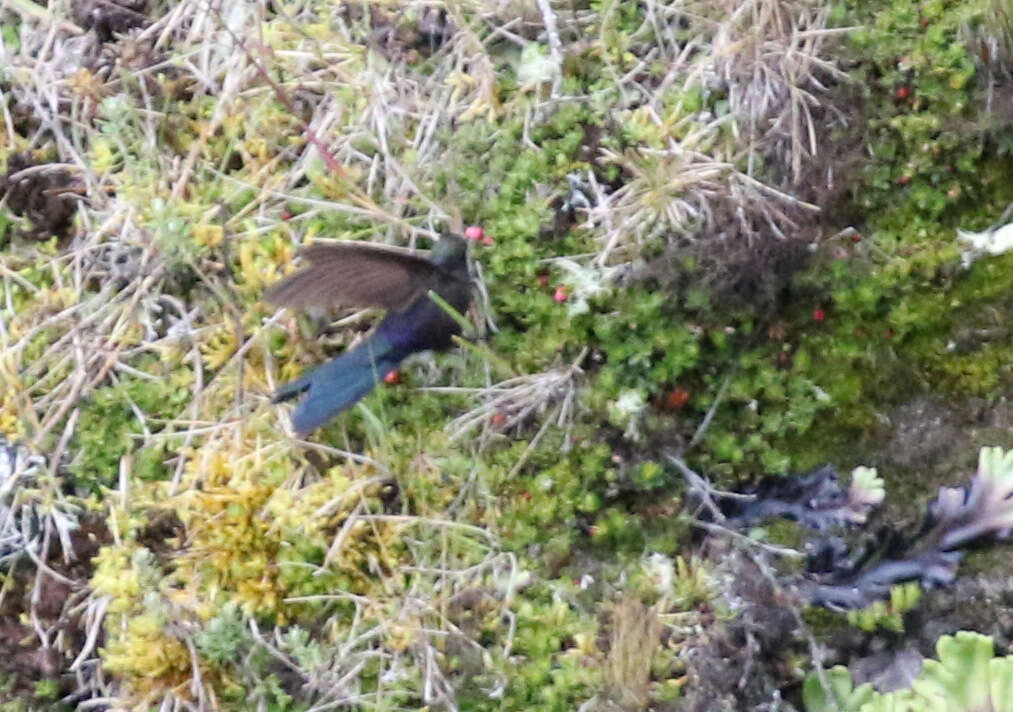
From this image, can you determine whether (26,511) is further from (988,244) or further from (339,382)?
(988,244)

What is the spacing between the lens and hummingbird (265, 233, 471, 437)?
8.55 feet

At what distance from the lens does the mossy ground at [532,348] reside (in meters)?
2.60

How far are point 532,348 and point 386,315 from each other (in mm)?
426

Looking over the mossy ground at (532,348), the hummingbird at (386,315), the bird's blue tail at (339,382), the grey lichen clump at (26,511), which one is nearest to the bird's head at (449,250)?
the hummingbird at (386,315)

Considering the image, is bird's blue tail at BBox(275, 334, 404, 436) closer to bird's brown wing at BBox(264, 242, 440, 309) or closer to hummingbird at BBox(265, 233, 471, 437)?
hummingbird at BBox(265, 233, 471, 437)

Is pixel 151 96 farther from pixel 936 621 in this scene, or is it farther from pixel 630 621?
pixel 936 621

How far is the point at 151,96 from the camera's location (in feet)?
10.3

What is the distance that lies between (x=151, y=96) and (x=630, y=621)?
7.29 feet

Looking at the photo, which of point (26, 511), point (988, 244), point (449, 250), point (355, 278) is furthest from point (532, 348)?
point (26, 511)

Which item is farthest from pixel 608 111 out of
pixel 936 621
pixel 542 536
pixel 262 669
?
pixel 262 669

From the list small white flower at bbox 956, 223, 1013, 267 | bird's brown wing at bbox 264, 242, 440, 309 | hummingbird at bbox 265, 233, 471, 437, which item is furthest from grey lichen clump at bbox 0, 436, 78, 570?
small white flower at bbox 956, 223, 1013, 267

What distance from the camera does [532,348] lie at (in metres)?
2.77

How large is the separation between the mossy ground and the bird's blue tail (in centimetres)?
13

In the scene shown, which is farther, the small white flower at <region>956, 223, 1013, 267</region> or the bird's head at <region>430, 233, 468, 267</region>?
the bird's head at <region>430, 233, 468, 267</region>
